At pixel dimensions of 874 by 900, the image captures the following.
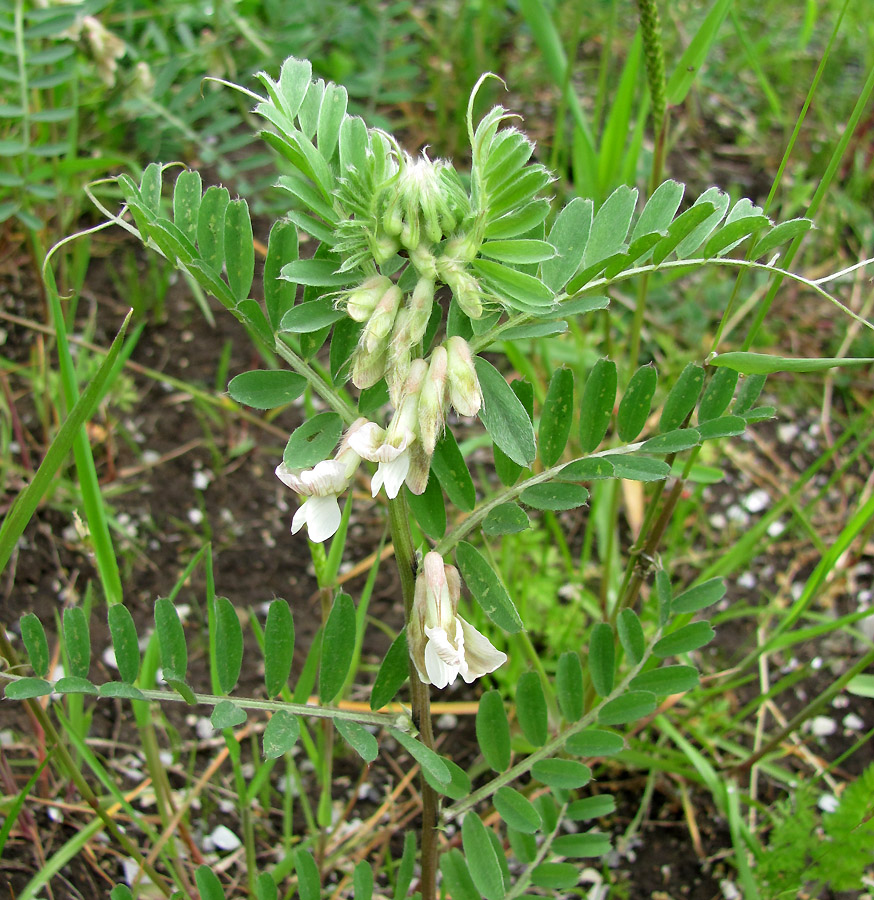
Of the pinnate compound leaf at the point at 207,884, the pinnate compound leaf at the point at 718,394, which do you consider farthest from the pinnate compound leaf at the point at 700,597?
the pinnate compound leaf at the point at 207,884

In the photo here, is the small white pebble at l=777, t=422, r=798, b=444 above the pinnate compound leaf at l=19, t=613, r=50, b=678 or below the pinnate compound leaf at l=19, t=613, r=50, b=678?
below

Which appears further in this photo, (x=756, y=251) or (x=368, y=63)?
(x=368, y=63)

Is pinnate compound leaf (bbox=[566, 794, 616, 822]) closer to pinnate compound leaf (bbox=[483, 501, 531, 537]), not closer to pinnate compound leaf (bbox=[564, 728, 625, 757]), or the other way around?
pinnate compound leaf (bbox=[564, 728, 625, 757])

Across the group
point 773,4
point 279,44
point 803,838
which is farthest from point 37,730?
point 773,4

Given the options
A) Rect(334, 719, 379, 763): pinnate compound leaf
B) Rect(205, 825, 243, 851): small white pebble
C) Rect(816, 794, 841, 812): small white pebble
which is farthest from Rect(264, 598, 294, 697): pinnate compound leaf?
Rect(816, 794, 841, 812): small white pebble

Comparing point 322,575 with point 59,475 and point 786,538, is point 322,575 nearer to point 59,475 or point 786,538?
point 59,475

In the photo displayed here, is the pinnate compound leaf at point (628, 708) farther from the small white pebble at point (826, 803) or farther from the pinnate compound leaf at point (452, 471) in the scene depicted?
the small white pebble at point (826, 803)

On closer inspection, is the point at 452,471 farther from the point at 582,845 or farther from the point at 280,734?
the point at 582,845
